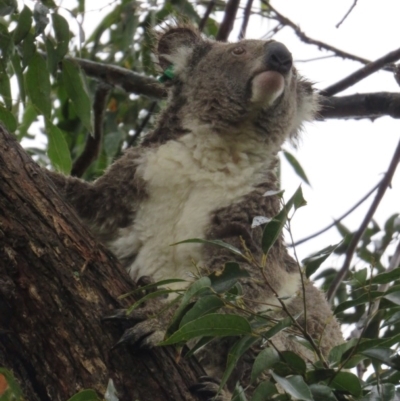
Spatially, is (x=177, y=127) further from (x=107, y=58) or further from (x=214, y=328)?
(x=214, y=328)

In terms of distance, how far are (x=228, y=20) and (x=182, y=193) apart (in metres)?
1.06

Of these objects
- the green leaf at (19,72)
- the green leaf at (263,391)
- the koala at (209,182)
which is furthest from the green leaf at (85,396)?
the green leaf at (19,72)

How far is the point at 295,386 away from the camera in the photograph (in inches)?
53.7

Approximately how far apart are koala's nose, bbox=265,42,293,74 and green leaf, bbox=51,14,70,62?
2.61ft

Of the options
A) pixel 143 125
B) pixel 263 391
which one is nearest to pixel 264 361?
pixel 263 391

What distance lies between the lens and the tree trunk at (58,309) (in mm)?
1716

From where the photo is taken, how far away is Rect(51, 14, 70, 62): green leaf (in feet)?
8.48

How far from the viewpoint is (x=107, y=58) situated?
164 inches

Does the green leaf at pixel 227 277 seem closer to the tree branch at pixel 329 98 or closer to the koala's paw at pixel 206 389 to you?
the koala's paw at pixel 206 389

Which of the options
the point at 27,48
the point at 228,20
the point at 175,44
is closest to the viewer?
the point at 27,48

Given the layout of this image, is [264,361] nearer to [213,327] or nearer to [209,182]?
[213,327]

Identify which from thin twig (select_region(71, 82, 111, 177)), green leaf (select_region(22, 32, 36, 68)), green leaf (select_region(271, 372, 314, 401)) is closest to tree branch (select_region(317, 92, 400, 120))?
thin twig (select_region(71, 82, 111, 177))

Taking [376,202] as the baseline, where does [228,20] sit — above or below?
above

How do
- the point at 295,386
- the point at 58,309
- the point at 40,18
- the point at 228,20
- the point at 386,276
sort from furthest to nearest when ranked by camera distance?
the point at 228,20 < the point at 40,18 < the point at 58,309 < the point at 386,276 < the point at 295,386
